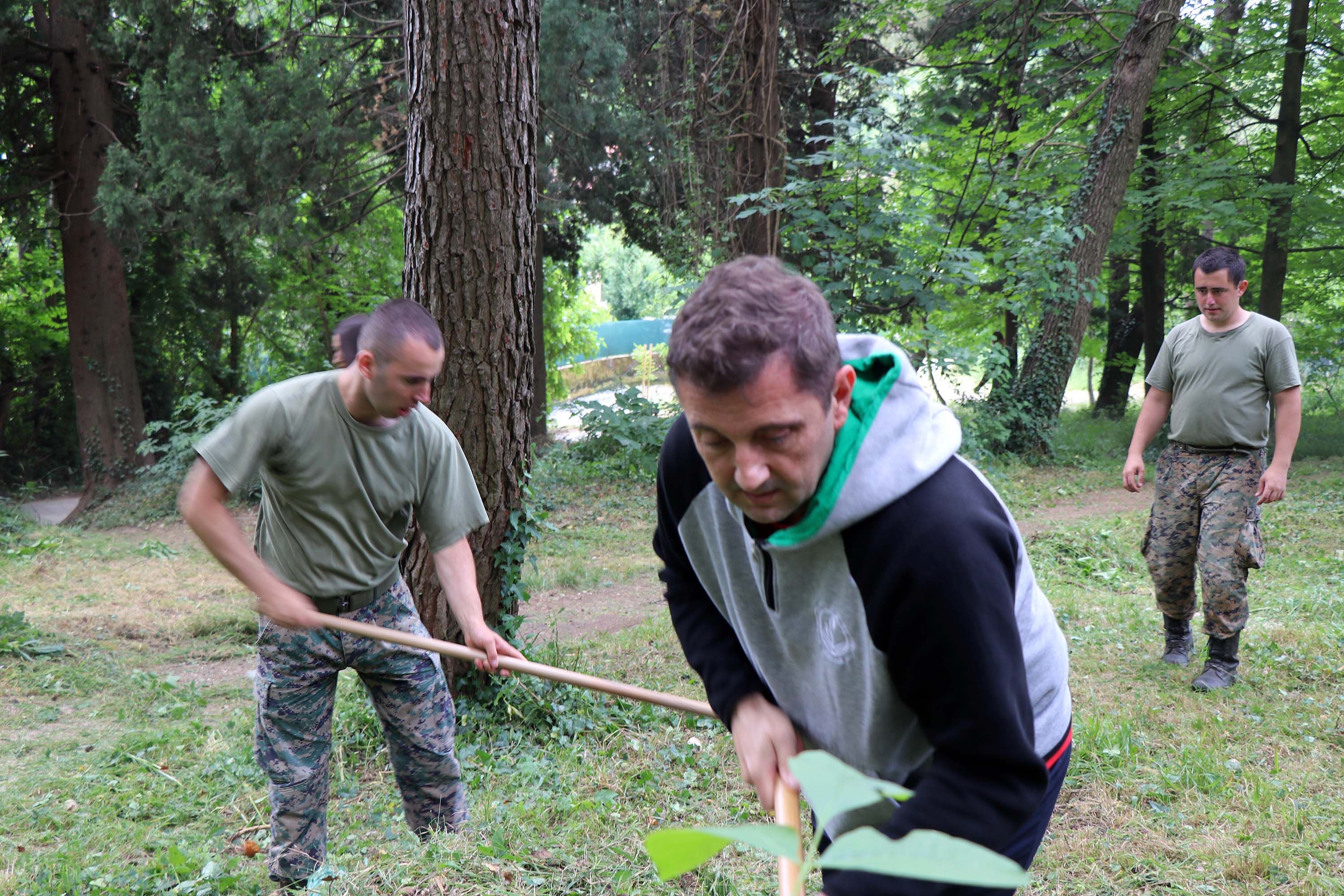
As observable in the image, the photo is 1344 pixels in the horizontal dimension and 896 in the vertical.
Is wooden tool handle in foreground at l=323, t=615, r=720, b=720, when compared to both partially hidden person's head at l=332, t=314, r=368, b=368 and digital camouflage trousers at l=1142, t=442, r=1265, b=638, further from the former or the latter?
digital camouflage trousers at l=1142, t=442, r=1265, b=638

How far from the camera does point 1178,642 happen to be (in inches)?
220

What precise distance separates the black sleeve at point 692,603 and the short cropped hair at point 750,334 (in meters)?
0.45

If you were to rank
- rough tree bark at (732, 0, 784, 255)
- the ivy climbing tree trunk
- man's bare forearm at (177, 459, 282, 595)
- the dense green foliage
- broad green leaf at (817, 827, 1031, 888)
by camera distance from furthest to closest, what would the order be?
the ivy climbing tree trunk < the dense green foliage < rough tree bark at (732, 0, 784, 255) < man's bare forearm at (177, 459, 282, 595) < broad green leaf at (817, 827, 1031, 888)

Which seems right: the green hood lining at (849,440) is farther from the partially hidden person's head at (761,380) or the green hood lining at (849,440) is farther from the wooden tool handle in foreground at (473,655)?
the wooden tool handle in foreground at (473,655)

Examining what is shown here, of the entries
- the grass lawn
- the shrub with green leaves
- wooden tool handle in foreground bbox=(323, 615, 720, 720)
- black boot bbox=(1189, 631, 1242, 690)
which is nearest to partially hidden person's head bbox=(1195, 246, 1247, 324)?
black boot bbox=(1189, 631, 1242, 690)

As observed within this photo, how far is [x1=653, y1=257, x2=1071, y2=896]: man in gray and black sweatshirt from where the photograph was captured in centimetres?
138

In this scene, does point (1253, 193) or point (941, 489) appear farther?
point (1253, 193)

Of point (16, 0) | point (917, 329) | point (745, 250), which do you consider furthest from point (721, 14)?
point (16, 0)

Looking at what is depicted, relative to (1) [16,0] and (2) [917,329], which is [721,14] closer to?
(2) [917,329]

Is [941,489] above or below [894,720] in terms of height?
above

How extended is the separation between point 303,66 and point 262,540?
991 cm

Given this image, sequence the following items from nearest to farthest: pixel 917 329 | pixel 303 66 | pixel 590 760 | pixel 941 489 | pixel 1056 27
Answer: pixel 941 489 → pixel 590 760 → pixel 917 329 → pixel 303 66 → pixel 1056 27

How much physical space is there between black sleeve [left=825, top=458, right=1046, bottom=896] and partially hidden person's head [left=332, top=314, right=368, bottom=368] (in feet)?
10.5

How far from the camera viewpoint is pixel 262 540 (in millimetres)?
3629
